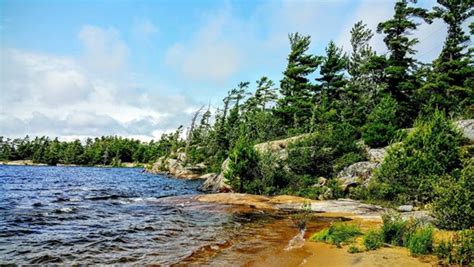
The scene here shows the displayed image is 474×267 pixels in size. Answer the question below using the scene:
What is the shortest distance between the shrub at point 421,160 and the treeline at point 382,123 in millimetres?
62

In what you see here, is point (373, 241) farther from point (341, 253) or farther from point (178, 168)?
point (178, 168)

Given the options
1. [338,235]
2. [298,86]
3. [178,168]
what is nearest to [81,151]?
[178,168]

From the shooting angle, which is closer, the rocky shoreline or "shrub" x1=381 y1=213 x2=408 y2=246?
the rocky shoreline

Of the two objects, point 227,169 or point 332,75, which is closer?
point 227,169

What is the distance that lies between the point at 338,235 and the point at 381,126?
25953 mm

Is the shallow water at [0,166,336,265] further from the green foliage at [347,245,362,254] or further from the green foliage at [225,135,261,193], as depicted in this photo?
the green foliage at [225,135,261,193]

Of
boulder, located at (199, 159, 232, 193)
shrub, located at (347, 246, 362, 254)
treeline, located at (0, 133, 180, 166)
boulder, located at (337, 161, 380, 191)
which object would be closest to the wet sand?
shrub, located at (347, 246, 362, 254)

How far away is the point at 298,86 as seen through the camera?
2185 inches

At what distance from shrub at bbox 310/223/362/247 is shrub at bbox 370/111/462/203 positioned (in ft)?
33.0

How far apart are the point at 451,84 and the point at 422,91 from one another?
13.3 ft

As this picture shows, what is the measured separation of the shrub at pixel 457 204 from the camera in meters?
11.7

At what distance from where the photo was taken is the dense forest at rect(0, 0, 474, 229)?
2174 centimetres

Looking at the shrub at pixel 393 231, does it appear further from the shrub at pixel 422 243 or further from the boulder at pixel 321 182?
the boulder at pixel 321 182

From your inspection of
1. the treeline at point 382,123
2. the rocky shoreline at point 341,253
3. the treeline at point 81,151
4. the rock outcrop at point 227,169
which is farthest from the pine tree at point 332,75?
the treeline at point 81,151
